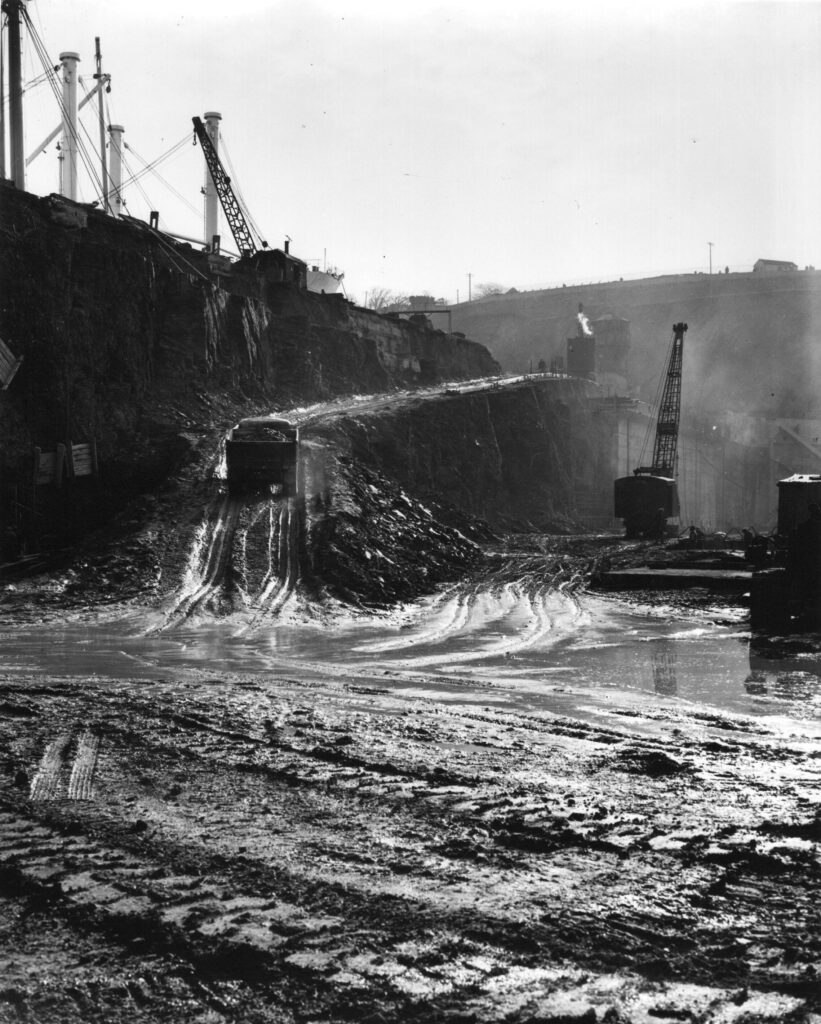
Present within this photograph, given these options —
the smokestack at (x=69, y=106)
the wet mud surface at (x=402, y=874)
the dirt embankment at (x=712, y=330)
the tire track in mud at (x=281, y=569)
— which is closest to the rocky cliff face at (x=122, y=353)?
the tire track in mud at (x=281, y=569)

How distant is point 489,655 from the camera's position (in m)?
17.5

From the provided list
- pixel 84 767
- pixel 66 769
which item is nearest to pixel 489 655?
pixel 84 767

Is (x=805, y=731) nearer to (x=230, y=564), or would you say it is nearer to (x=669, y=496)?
(x=230, y=564)

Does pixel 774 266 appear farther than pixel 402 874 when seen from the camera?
Yes

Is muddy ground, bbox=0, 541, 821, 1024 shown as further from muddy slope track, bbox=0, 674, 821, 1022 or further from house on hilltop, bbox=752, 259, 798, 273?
house on hilltop, bbox=752, 259, 798, 273

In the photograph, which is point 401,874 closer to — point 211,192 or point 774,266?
point 211,192

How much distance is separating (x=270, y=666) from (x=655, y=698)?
581 cm

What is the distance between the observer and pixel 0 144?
44500 millimetres

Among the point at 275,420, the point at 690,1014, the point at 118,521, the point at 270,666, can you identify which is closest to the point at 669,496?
the point at 275,420

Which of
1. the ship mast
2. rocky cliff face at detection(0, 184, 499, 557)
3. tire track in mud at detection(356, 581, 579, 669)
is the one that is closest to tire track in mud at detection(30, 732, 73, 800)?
tire track in mud at detection(356, 581, 579, 669)

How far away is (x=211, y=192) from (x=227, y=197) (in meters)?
2.62

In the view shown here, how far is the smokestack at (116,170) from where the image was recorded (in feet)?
215

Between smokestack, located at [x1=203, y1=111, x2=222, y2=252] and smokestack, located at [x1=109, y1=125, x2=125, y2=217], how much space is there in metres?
5.62

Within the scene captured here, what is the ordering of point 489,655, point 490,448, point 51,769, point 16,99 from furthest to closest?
point 490,448 < point 16,99 < point 489,655 < point 51,769
